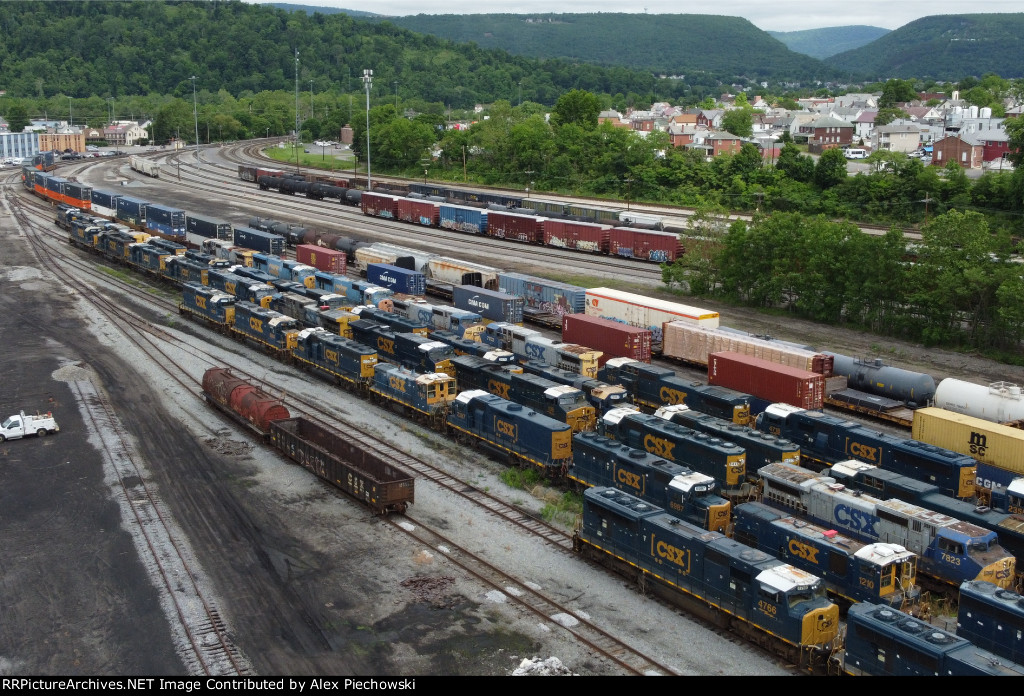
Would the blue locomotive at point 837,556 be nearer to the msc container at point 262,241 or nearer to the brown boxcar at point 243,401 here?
the brown boxcar at point 243,401

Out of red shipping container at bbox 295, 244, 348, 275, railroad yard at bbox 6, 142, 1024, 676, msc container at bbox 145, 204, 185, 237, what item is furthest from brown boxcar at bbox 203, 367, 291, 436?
msc container at bbox 145, 204, 185, 237

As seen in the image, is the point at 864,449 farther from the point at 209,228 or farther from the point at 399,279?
the point at 209,228

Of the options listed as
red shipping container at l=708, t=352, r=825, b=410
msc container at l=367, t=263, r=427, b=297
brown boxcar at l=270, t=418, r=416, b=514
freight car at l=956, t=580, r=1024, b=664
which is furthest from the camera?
Result: msc container at l=367, t=263, r=427, b=297

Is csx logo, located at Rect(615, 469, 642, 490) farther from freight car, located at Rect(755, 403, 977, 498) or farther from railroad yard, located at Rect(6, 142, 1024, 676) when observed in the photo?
freight car, located at Rect(755, 403, 977, 498)

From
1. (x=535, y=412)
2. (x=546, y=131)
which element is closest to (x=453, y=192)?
(x=546, y=131)

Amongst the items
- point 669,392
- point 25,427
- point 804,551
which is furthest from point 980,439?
point 25,427

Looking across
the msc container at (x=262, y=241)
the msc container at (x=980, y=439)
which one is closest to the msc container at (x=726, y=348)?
the msc container at (x=980, y=439)

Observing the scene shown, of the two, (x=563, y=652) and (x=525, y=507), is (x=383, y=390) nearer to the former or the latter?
(x=525, y=507)
